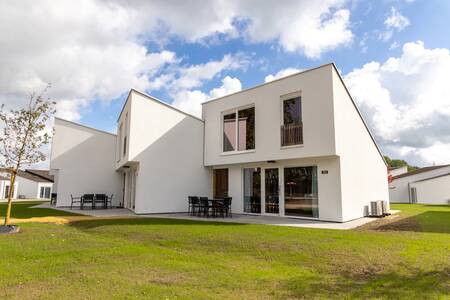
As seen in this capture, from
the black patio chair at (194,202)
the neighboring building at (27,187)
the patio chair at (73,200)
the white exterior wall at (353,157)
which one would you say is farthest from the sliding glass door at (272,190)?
the neighboring building at (27,187)

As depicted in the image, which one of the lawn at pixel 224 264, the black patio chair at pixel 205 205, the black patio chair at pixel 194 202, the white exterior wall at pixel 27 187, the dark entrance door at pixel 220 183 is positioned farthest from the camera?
the white exterior wall at pixel 27 187

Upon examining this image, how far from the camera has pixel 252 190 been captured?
14820mm

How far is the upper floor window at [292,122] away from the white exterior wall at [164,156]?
5.39 meters

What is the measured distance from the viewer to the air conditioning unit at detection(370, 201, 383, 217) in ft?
45.8

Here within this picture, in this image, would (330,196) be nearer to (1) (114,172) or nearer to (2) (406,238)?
(2) (406,238)

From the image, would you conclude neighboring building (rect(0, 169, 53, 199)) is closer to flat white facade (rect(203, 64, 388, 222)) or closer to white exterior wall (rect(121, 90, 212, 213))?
white exterior wall (rect(121, 90, 212, 213))

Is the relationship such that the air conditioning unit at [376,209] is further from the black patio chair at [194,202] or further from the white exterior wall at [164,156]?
the white exterior wall at [164,156]

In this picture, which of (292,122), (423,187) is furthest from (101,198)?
(423,187)

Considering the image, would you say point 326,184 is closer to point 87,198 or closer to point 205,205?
point 205,205

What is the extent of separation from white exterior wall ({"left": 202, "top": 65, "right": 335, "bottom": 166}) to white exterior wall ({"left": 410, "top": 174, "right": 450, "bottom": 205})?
28487mm

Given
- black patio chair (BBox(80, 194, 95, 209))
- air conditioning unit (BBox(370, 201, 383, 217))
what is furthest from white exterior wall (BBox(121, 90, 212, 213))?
air conditioning unit (BBox(370, 201, 383, 217))

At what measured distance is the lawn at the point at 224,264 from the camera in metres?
4.46

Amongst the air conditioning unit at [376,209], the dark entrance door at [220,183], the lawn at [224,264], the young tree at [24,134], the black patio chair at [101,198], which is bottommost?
the lawn at [224,264]

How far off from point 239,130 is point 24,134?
9304mm
